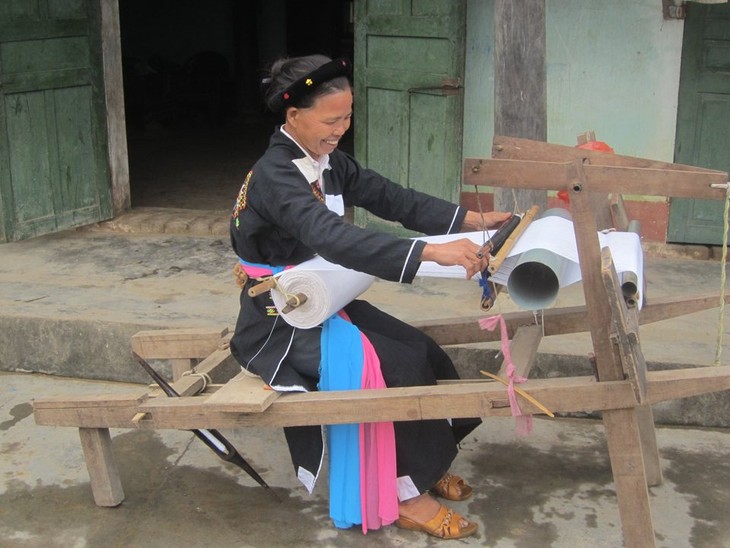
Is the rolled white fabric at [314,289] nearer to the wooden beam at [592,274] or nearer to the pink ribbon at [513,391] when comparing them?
the pink ribbon at [513,391]

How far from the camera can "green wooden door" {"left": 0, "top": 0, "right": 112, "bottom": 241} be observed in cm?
574

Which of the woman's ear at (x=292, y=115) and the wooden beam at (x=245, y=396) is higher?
the woman's ear at (x=292, y=115)

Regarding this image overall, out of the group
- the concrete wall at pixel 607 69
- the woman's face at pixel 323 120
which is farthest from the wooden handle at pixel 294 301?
the concrete wall at pixel 607 69

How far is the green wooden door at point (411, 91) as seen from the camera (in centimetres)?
556

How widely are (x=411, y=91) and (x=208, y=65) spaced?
6.16 meters

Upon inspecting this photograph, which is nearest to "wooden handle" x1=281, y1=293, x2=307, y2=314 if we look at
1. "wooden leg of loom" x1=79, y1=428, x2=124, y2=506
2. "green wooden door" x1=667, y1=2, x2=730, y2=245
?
"wooden leg of loom" x1=79, y1=428, x2=124, y2=506

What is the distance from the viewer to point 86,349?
4.43 meters

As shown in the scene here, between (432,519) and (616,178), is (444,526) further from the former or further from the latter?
(616,178)

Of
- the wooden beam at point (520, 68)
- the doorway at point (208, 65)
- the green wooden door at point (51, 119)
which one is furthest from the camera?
the doorway at point (208, 65)

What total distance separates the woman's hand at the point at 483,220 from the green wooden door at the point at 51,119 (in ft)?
11.6

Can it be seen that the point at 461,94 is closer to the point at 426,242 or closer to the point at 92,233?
the point at 92,233

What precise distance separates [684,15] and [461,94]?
130 centimetres

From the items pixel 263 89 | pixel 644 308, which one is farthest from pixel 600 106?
pixel 263 89

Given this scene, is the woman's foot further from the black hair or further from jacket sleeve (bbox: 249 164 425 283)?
the black hair
